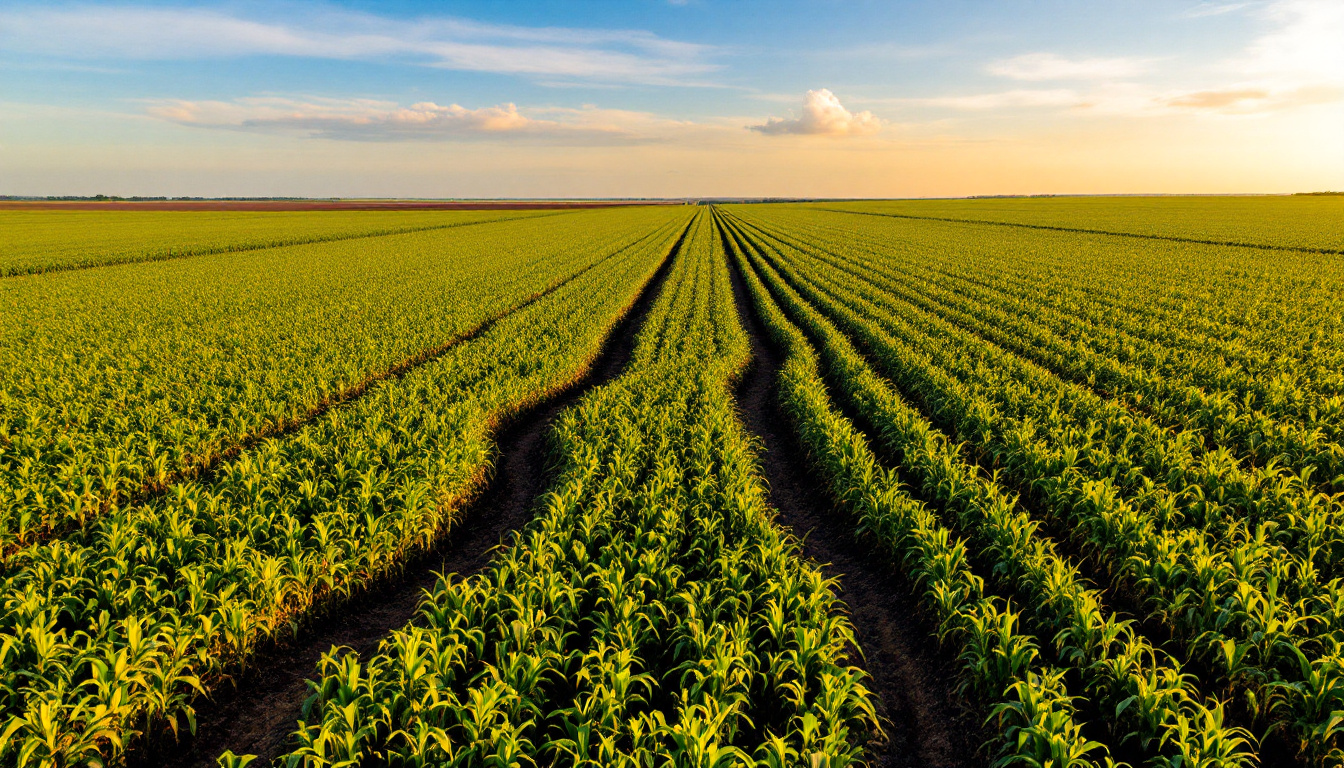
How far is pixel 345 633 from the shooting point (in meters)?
6.36

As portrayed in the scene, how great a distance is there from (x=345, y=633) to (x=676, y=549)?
3853 millimetres

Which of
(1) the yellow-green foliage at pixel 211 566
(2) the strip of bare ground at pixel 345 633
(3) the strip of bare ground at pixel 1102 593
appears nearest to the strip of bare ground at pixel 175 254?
(1) the yellow-green foliage at pixel 211 566

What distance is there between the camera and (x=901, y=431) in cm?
1017

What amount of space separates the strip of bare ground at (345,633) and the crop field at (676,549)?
0.12 feet

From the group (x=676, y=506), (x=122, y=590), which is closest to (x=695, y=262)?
(x=676, y=506)

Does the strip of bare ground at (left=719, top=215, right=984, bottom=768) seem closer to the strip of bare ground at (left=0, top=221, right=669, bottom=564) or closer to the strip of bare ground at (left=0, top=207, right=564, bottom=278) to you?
the strip of bare ground at (left=0, top=221, right=669, bottom=564)

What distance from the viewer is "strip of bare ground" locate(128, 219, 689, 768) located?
4883 millimetres

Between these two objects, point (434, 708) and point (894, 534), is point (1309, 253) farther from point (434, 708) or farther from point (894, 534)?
point (434, 708)

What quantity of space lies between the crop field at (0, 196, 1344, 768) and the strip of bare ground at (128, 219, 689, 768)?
4cm

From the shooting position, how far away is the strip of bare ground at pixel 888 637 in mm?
4859

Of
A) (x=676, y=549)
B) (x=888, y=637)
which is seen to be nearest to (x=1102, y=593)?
(x=888, y=637)

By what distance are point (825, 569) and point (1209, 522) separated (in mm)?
4524

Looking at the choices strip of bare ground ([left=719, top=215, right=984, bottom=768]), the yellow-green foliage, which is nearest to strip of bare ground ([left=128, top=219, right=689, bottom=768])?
the yellow-green foliage

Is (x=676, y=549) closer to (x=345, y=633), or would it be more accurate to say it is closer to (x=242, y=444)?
(x=345, y=633)
